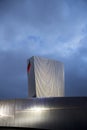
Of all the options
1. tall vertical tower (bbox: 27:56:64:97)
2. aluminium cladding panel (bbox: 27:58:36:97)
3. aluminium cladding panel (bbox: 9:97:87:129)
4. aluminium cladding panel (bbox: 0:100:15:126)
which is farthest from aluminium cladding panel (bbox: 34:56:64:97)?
aluminium cladding panel (bbox: 9:97:87:129)

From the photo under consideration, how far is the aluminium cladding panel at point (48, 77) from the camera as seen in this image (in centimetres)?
2797

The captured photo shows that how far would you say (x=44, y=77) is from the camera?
2889 cm

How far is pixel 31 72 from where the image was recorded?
93.1 ft

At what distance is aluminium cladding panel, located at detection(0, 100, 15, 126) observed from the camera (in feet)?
77.1

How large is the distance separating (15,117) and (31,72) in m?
7.23

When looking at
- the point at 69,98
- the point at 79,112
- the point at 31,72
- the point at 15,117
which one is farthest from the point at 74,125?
the point at 31,72

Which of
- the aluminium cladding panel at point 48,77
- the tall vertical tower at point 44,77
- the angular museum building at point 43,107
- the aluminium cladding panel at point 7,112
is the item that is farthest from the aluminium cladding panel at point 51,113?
the aluminium cladding panel at point 48,77

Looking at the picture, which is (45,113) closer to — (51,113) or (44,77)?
(51,113)

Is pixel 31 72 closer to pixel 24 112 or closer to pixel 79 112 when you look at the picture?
pixel 24 112

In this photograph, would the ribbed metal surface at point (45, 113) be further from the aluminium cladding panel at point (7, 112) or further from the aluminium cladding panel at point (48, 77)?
the aluminium cladding panel at point (48, 77)

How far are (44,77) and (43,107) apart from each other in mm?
7675

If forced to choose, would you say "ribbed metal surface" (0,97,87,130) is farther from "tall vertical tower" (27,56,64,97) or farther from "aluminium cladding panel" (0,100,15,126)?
"tall vertical tower" (27,56,64,97)

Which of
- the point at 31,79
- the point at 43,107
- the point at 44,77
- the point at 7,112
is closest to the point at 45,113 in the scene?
the point at 43,107

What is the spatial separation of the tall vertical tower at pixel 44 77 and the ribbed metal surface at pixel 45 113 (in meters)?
4.44
